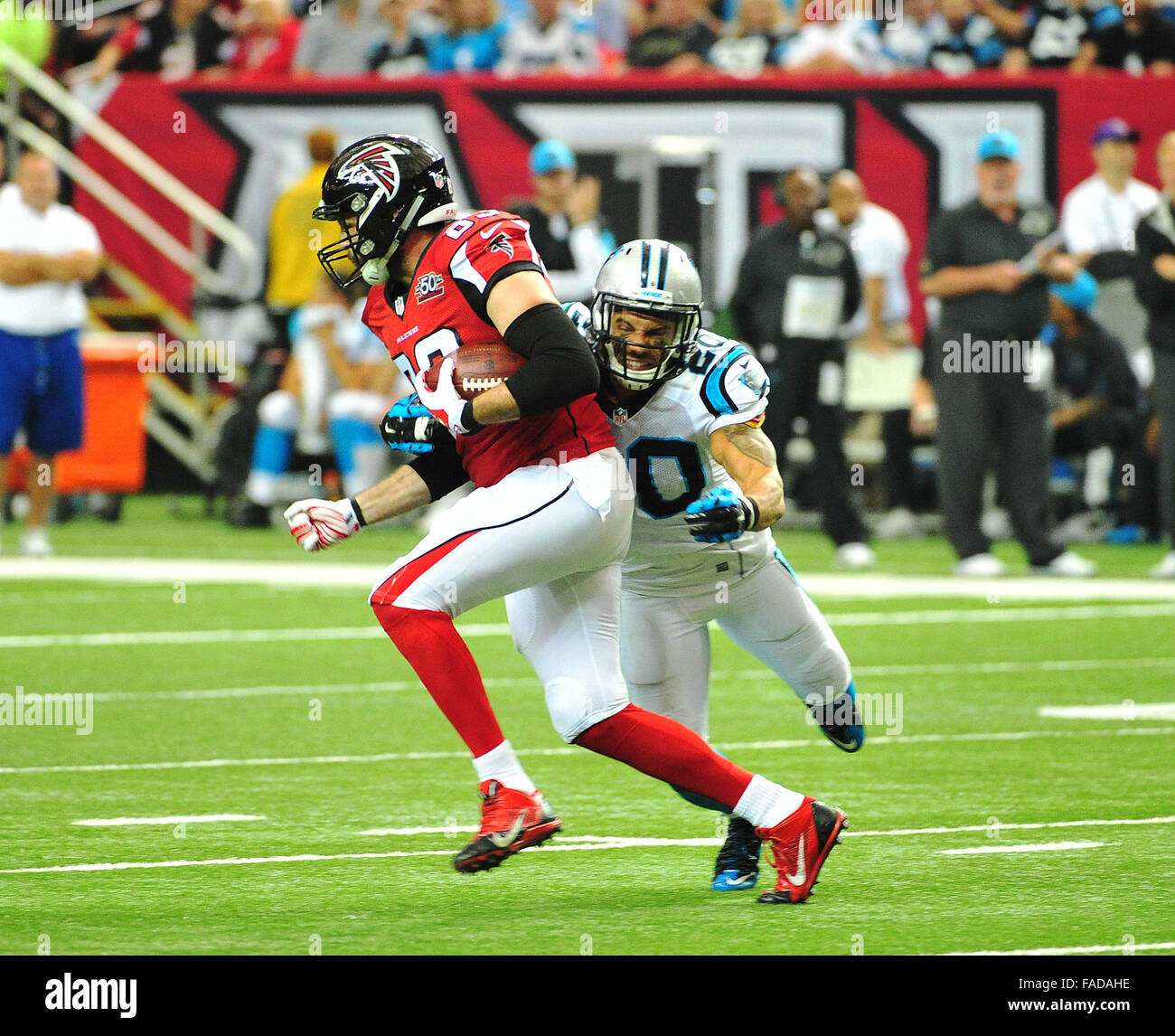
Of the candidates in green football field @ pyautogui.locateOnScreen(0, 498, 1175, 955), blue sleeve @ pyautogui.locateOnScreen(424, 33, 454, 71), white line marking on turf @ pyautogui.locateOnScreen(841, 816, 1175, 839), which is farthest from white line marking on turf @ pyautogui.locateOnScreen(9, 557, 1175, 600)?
blue sleeve @ pyautogui.locateOnScreen(424, 33, 454, 71)

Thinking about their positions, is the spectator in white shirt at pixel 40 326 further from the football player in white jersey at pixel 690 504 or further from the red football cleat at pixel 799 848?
the red football cleat at pixel 799 848

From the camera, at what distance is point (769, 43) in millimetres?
18266

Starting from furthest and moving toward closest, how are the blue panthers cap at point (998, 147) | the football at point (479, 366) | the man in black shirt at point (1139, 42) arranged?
the man in black shirt at point (1139, 42)
the blue panthers cap at point (998, 147)
the football at point (479, 366)

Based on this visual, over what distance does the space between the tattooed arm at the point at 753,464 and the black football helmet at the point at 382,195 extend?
0.86 m

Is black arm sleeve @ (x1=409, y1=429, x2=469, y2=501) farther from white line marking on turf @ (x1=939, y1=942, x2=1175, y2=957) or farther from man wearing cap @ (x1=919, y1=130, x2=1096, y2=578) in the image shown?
man wearing cap @ (x1=919, y1=130, x2=1096, y2=578)

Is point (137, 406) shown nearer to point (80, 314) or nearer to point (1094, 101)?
point (80, 314)

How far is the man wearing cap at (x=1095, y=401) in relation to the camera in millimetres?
14773

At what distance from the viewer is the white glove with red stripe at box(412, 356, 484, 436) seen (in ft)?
16.9

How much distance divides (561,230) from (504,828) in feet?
31.5

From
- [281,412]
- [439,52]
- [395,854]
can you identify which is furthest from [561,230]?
[395,854]

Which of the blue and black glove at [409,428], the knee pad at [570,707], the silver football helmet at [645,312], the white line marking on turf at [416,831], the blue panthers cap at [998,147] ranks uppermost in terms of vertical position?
the blue panthers cap at [998,147]

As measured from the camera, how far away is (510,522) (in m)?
5.20

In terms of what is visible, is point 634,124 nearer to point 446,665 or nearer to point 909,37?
point 909,37

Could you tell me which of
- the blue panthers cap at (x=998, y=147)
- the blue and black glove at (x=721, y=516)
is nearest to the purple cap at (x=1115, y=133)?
the blue panthers cap at (x=998, y=147)
